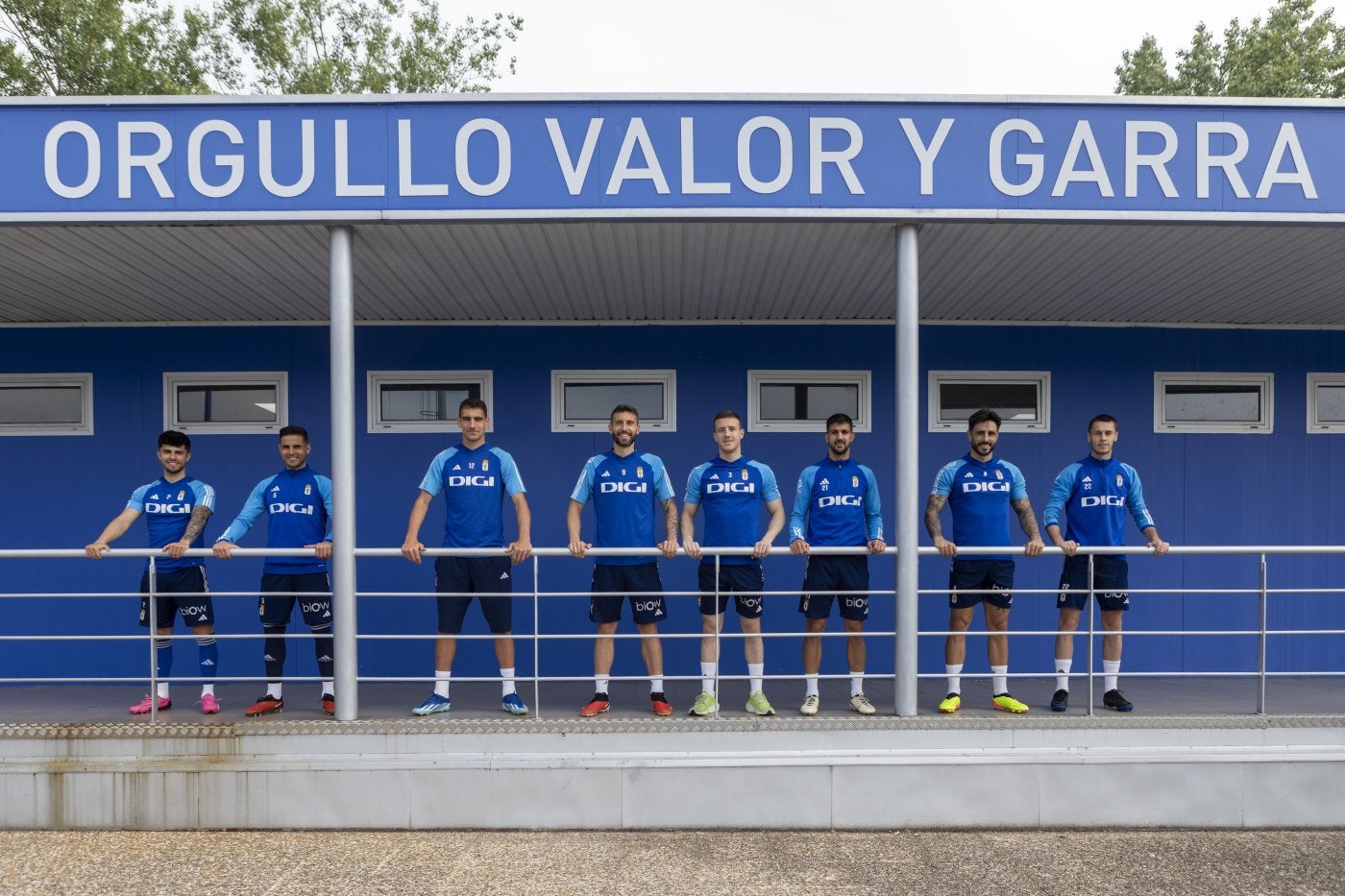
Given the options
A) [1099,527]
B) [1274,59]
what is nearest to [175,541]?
[1099,527]

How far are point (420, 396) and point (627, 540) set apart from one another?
2.29 meters

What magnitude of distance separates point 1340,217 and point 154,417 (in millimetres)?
6983

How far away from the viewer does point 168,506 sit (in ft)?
14.2

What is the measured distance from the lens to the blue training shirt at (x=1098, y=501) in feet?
13.9

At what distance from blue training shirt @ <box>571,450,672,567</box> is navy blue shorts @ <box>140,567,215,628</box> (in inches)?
82.0

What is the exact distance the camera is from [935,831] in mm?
3789

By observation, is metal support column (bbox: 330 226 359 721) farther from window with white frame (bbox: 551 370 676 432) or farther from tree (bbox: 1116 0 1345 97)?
tree (bbox: 1116 0 1345 97)

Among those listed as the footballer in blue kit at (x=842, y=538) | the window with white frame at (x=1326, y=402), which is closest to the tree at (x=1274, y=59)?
the window with white frame at (x=1326, y=402)

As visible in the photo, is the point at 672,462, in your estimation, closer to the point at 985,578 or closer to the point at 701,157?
the point at 985,578

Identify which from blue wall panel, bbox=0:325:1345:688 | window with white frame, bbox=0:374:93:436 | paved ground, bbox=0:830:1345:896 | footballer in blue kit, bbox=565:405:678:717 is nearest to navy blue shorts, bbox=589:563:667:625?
footballer in blue kit, bbox=565:405:678:717

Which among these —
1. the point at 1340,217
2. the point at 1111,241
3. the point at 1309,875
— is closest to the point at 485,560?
the point at 1111,241

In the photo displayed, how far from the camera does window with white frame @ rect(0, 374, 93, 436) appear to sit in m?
5.52

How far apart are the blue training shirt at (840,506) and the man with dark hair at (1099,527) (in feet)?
3.11

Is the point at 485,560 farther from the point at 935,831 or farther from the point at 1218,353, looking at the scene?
the point at 1218,353
